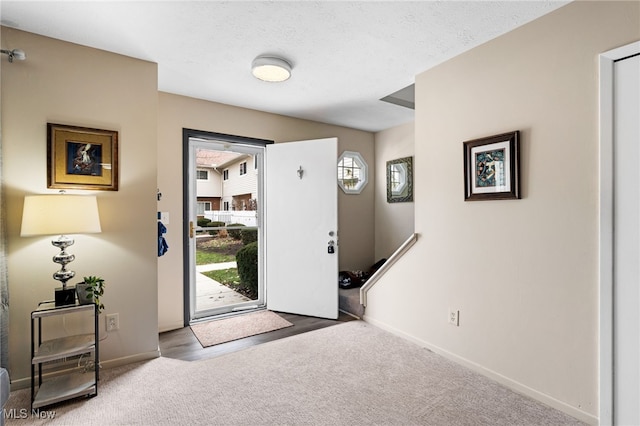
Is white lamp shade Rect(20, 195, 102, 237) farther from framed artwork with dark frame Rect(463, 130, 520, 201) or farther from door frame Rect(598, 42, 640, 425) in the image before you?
door frame Rect(598, 42, 640, 425)

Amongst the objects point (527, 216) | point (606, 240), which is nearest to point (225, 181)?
point (527, 216)

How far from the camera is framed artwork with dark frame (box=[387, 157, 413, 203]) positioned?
421cm

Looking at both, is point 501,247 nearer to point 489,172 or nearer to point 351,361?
point 489,172

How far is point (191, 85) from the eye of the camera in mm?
3006

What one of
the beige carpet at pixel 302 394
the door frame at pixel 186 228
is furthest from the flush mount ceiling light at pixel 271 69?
the beige carpet at pixel 302 394

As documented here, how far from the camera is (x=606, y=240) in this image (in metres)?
1.69

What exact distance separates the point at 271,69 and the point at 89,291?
2.12m

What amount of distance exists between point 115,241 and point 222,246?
4.82 ft

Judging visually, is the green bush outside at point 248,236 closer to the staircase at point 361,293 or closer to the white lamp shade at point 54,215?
the staircase at point 361,293

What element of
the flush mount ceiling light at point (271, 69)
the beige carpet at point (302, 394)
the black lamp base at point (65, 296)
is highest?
the flush mount ceiling light at point (271, 69)

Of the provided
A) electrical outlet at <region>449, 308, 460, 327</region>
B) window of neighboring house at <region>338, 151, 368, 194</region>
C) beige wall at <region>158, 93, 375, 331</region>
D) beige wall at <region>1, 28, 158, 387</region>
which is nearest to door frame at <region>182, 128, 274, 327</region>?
beige wall at <region>158, 93, 375, 331</region>

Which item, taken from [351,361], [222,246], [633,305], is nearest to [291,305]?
[222,246]

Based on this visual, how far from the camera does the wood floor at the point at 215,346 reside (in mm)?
2648

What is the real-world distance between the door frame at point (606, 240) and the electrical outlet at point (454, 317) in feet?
2.85
